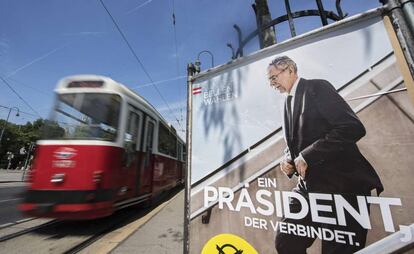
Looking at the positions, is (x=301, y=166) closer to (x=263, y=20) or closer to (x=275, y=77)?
(x=275, y=77)

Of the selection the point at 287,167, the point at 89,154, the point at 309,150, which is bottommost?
the point at 287,167

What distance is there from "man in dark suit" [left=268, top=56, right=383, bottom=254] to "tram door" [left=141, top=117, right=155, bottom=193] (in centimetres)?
421

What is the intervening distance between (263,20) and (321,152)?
124 inches

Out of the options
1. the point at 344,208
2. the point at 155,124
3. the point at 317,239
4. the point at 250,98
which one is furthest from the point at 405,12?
the point at 155,124

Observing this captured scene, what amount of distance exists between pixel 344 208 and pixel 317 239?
0.99 ft

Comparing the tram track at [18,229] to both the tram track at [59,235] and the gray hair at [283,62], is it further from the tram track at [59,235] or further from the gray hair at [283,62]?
the gray hair at [283,62]

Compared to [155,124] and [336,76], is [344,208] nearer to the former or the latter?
[336,76]

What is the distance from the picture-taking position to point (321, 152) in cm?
154

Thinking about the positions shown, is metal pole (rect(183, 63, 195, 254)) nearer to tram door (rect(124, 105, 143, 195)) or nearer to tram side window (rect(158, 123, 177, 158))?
→ tram door (rect(124, 105, 143, 195))

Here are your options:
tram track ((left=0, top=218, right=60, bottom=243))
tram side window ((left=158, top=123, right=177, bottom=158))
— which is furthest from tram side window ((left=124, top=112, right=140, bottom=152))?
tram track ((left=0, top=218, right=60, bottom=243))

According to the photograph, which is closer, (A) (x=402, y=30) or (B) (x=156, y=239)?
(A) (x=402, y=30)

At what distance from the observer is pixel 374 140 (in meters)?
1.39

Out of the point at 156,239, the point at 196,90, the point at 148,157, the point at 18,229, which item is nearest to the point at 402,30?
the point at 196,90

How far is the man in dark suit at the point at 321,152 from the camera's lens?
1402 millimetres
